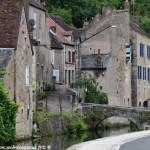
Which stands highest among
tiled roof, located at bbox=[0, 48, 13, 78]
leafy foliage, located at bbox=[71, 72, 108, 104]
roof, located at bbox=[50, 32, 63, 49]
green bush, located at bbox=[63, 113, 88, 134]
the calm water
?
roof, located at bbox=[50, 32, 63, 49]

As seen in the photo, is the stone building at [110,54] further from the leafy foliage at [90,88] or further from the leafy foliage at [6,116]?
the leafy foliage at [6,116]

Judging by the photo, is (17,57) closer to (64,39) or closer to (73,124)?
(73,124)

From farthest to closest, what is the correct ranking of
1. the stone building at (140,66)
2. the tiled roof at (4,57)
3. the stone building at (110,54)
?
the stone building at (140,66), the stone building at (110,54), the tiled roof at (4,57)

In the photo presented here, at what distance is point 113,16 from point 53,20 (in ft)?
27.7

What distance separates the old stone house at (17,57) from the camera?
188 feet

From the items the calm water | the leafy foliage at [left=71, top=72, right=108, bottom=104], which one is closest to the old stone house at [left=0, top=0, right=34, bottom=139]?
the calm water

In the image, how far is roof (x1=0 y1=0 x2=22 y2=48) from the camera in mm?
57969

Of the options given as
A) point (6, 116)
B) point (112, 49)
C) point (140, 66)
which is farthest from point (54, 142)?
point (140, 66)

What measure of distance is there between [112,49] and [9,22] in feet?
113

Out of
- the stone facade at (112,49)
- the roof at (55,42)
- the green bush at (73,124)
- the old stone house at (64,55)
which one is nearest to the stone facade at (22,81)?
the green bush at (73,124)

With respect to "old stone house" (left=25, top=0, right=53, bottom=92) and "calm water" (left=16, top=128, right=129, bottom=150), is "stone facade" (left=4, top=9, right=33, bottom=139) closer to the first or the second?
"calm water" (left=16, top=128, right=129, bottom=150)

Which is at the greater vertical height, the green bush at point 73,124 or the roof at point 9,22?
the roof at point 9,22

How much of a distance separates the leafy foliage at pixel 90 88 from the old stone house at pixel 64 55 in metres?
2.26

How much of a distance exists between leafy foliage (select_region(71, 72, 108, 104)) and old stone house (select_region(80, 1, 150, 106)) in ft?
10.4
